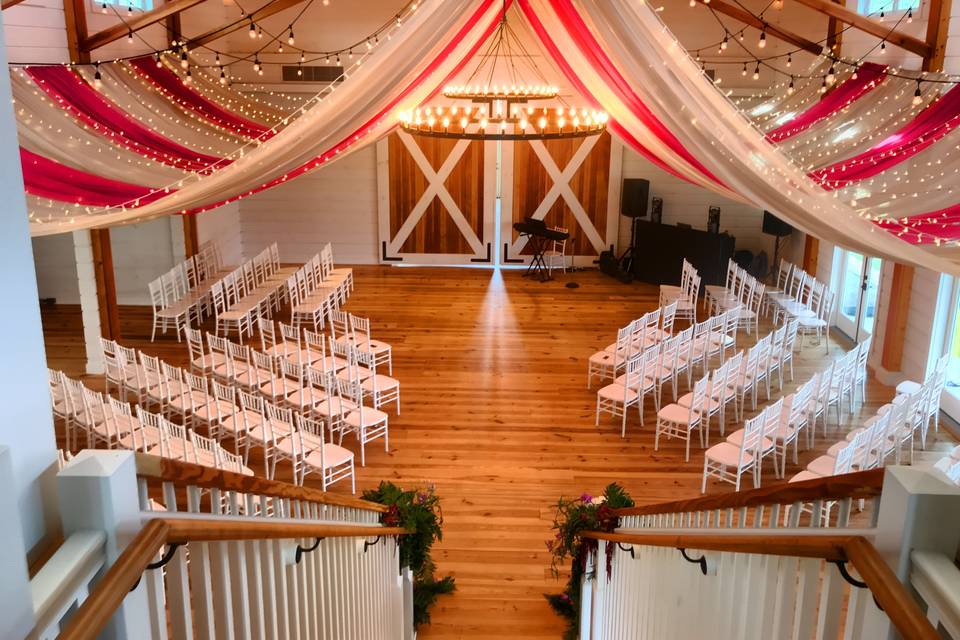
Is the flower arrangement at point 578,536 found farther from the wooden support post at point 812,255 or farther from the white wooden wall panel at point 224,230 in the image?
the white wooden wall panel at point 224,230

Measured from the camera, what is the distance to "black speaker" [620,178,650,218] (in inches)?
581

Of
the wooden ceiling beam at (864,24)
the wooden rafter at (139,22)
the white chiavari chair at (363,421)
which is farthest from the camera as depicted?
the white chiavari chair at (363,421)

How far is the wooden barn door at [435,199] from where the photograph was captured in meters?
15.4

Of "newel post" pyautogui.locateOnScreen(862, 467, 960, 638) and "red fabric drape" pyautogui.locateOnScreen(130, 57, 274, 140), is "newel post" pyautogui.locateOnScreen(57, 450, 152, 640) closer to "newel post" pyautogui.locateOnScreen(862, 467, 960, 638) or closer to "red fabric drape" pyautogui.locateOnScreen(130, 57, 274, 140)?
"newel post" pyautogui.locateOnScreen(862, 467, 960, 638)

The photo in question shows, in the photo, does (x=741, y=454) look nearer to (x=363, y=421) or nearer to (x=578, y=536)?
(x=578, y=536)

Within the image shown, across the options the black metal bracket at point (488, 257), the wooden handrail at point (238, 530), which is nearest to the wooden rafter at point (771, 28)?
the wooden handrail at point (238, 530)

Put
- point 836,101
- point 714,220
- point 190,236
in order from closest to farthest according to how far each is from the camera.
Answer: point 836,101 → point 190,236 → point 714,220

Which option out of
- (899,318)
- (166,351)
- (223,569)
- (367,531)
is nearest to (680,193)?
(899,318)

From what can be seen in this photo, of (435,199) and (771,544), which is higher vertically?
(771,544)

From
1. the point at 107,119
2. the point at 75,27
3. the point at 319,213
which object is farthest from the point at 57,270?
the point at 107,119

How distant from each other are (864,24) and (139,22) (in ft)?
22.9

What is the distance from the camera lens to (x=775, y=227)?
1381 centimetres

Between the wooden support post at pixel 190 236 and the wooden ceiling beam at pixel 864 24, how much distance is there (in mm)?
8818

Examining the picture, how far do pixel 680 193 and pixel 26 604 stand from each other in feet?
49.8
